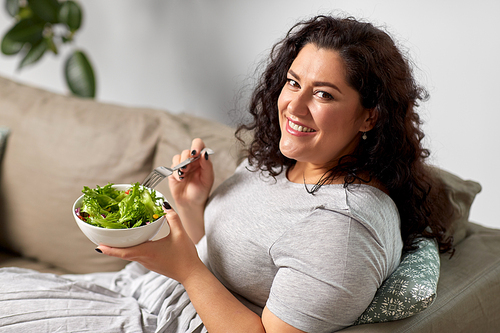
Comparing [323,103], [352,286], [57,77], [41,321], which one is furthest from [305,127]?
[57,77]

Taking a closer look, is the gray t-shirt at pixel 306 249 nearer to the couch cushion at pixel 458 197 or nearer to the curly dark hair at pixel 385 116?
the curly dark hair at pixel 385 116

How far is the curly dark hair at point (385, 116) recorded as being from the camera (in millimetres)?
918

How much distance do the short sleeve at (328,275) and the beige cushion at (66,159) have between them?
2.12 feet

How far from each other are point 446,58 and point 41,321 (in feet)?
4.89

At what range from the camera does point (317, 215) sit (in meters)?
0.91

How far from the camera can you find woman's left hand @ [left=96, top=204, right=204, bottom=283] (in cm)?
92

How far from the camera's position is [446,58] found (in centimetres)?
156

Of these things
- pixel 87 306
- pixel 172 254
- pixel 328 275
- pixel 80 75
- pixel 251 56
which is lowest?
pixel 87 306

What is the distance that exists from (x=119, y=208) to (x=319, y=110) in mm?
464

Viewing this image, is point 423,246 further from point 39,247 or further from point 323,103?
point 39,247

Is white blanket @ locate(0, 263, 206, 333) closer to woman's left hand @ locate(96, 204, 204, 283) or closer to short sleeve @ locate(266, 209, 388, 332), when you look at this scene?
woman's left hand @ locate(96, 204, 204, 283)

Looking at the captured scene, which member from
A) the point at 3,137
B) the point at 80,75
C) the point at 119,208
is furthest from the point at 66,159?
the point at 80,75

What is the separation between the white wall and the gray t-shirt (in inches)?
18.0

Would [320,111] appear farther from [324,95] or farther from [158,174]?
[158,174]
